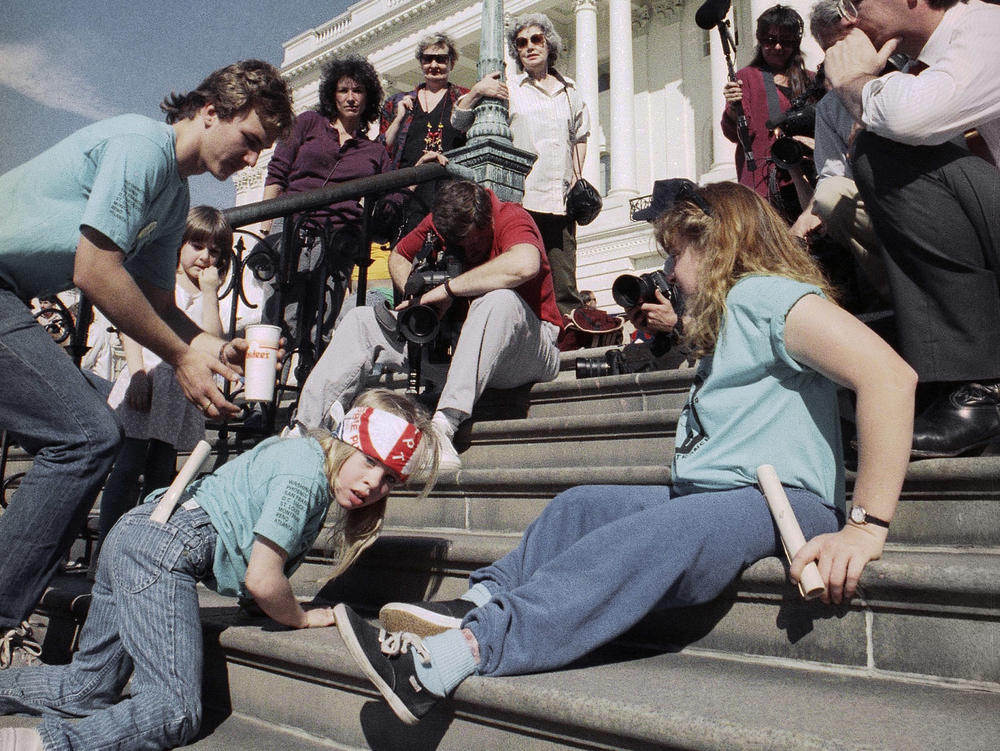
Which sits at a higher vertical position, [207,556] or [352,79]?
[352,79]

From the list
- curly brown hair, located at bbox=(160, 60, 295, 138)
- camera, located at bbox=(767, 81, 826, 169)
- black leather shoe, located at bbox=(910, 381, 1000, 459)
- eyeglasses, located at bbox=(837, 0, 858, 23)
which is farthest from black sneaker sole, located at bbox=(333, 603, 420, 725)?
camera, located at bbox=(767, 81, 826, 169)

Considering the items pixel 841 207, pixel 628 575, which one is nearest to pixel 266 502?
pixel 628 575

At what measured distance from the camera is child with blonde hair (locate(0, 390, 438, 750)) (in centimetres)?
Result: 203

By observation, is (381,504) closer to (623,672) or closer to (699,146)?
(623,672)

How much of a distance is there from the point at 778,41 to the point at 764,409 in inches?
130

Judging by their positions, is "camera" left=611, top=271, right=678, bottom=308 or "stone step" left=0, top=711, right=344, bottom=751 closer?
"stone step" left=0, top=711, right=344, bottom=751

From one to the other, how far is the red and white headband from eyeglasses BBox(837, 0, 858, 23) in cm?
170

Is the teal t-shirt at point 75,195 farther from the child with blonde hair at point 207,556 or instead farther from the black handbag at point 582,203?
the black handbag at point 582,203

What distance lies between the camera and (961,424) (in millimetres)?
2117

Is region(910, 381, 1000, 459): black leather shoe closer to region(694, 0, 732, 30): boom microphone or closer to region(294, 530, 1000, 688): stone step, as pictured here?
region(294, 530, 1000, 688): stone step

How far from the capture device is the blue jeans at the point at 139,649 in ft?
6.29

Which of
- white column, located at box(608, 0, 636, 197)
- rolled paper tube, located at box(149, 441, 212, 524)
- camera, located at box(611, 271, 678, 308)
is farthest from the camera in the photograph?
white column, located at box(608, 0, 636, 197)

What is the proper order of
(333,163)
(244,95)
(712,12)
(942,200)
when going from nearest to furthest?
(942,200)
(244,95)
(712,12)
(333,163)

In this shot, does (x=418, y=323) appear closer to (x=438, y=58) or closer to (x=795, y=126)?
(x=795, y=126)
